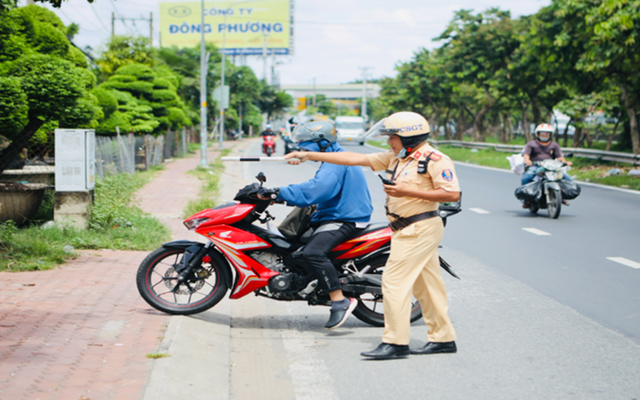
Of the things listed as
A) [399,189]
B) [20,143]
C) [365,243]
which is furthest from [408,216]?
[20,143]

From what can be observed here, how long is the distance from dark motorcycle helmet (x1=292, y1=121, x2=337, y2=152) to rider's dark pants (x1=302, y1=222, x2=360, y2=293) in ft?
1.96

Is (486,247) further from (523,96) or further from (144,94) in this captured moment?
(523,96)

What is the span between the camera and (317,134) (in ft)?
16.0

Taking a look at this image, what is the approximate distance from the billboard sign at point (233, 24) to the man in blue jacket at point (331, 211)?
73525 millimetres

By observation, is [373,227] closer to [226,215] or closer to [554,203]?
[226,215]

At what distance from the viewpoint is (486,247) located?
8867 millimetres

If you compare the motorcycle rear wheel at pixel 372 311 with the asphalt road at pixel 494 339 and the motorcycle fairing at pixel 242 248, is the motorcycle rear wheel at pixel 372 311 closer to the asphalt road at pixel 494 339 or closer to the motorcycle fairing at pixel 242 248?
the asphalt road at pixel 494 339

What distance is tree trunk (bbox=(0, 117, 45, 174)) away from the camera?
8703 millimetres

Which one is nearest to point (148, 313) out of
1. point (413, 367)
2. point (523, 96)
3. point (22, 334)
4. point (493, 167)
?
point (22, 334)

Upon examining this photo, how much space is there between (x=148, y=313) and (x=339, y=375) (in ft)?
6.03

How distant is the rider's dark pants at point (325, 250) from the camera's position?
4.94 meters

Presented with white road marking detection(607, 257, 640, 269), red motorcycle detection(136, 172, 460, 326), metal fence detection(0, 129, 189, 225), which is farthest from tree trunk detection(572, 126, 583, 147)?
red motorcycle detection(136, 172, 460, 326)

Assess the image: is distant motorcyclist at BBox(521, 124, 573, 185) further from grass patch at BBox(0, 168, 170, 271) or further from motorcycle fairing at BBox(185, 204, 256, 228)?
motorcycle fairing at BBox(185, 204, 256, 228)

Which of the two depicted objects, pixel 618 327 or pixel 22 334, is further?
pixel 618 327
